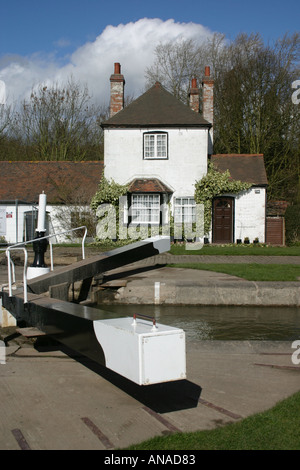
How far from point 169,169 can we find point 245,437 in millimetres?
21753

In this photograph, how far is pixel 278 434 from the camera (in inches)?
154

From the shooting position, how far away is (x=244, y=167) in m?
26.4

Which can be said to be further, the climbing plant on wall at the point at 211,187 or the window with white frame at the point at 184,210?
the window with white frame at the point at 184,210

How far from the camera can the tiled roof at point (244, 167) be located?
83.2 feet

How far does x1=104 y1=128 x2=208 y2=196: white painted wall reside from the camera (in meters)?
24.7

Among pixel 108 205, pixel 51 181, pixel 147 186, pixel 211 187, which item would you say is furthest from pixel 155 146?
pixel 51 181

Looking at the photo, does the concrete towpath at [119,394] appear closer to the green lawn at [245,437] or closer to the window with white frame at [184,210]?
the green lawn at [245,437]

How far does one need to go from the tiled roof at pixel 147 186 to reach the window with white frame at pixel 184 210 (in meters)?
0.94

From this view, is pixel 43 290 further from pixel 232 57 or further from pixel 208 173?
pixel 232 57

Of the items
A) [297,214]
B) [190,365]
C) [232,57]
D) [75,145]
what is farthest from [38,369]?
[232,57]

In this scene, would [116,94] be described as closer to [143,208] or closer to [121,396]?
[143,208]

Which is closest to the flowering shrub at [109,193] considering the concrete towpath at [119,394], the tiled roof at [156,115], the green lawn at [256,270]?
the tiled roof at [156,115]

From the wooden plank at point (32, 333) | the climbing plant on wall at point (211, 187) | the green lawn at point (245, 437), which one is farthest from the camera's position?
the climbing plant on wall at point (211, 187)

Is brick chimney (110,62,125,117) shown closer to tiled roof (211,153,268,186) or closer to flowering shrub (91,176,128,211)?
flowering shrub (91,176,128,211)
